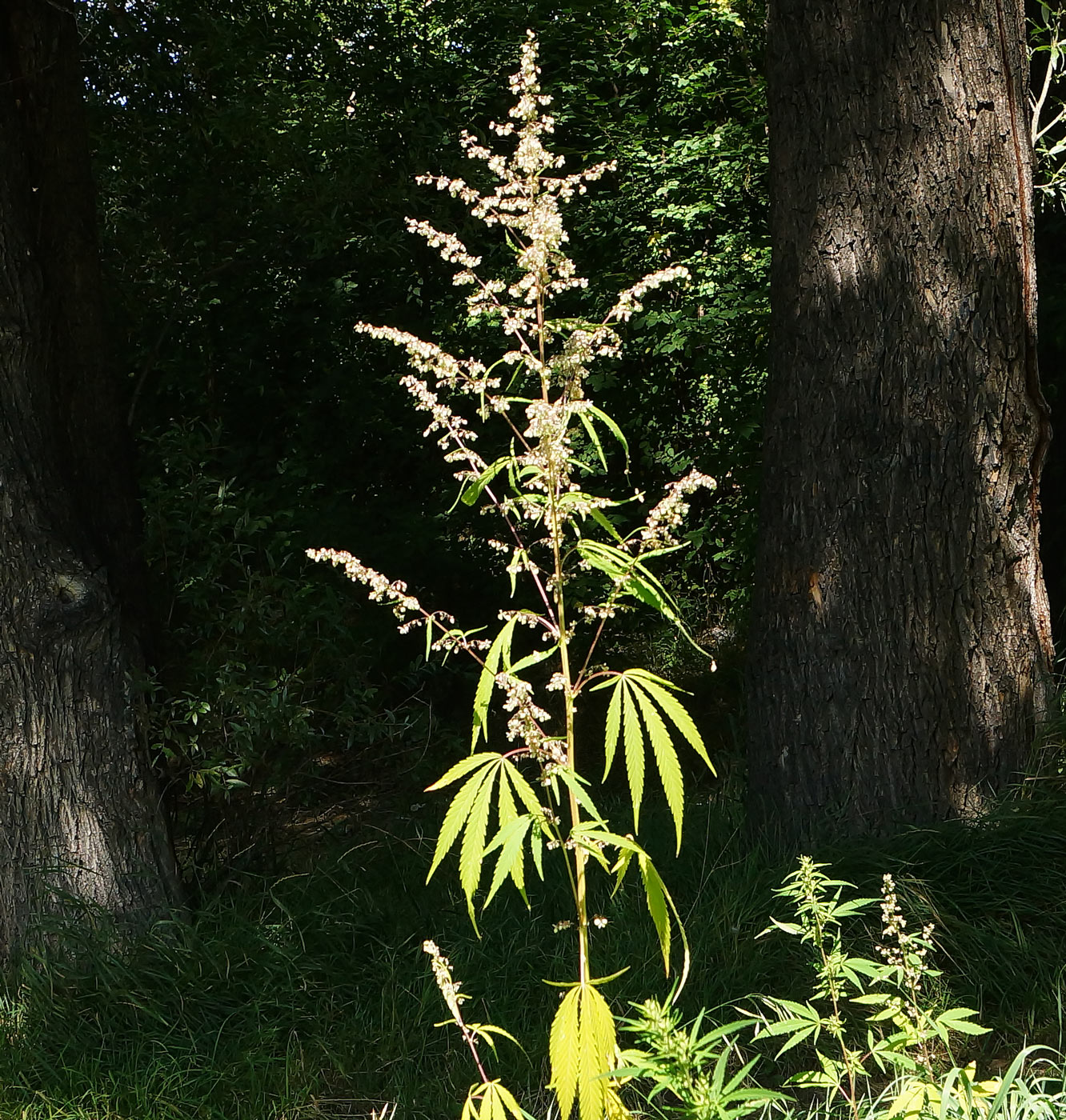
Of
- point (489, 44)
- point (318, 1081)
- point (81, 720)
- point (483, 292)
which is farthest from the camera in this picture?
point (489, 44)

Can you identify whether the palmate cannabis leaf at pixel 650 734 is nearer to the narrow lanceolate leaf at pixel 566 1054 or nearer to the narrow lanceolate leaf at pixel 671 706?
the narrow lanceolate leaf at pixel 671 706

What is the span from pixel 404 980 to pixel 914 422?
→ 2.38 meters

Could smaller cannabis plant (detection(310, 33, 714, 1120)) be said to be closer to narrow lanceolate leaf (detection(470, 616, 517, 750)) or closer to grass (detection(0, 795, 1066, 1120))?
narrow lanceolate leaf (detection(470, 616, 517, 750))

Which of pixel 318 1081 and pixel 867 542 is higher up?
pixel 867 542

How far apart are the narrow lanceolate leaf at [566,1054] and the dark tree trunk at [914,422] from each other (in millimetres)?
2148

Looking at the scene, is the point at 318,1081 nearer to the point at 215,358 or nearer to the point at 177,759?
the point at 177,759

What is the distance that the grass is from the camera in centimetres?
341

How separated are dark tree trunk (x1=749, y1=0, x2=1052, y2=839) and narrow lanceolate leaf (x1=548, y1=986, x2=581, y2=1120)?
2.15 m

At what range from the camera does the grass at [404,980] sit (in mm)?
3408

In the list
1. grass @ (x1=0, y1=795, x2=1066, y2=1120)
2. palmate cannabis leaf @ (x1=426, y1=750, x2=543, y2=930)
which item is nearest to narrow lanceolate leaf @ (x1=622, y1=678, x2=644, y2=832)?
palmate cannabis leaf @ (x1=426, y1=750, x2=543, y2=930)

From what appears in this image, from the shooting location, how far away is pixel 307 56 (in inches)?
268

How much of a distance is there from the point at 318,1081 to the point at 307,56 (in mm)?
5432

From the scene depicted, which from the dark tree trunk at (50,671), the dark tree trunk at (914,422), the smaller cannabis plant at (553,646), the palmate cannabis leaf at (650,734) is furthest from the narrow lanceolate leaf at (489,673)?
the dark tree trunk at (50,671)

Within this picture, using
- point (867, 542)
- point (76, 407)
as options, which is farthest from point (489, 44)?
point (867, 542)
